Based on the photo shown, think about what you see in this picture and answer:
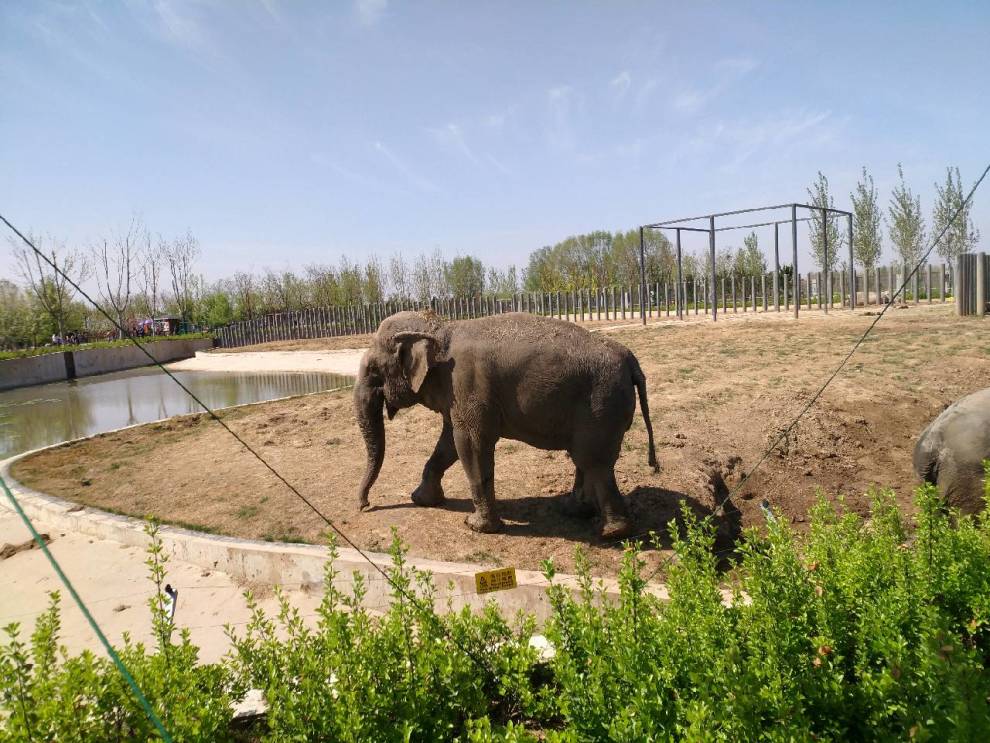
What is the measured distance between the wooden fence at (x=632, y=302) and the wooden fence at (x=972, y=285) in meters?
4.02

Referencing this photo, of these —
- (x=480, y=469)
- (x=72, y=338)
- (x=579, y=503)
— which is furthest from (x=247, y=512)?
(x=72, y=338)

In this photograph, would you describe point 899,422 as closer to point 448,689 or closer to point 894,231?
Result: point 448,689

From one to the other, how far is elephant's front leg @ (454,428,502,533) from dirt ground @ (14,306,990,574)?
7.0 inches

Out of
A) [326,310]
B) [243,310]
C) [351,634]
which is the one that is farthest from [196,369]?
[351,634]

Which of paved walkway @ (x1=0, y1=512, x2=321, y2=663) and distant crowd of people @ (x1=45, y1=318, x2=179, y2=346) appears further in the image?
distant crowd of people @ (x1=45, y1=318, x2=179, y2=346)

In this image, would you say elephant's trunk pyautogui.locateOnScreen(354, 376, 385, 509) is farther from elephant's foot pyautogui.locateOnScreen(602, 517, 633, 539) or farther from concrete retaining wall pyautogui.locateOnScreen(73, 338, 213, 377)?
concrete retaining wall pyautogui.locateOnScreen(73, 338, 213, 377)

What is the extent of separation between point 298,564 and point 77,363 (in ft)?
107

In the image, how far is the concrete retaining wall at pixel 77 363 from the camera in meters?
29.0

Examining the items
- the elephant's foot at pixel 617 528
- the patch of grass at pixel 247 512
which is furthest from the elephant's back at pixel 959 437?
the patch of grass at pixel 247 512

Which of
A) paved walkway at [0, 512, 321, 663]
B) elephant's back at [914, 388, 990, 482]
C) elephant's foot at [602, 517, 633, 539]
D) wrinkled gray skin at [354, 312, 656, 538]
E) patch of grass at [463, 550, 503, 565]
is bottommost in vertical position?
paved walkway at [0, 512, 321, 663]

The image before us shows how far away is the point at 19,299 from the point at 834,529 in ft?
180

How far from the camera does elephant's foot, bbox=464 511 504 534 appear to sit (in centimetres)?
660

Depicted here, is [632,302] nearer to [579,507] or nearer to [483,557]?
[579,507]

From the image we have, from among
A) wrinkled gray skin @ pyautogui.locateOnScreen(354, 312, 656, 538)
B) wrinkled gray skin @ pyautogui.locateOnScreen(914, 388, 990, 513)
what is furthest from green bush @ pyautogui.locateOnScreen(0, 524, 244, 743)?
wrinkled gray skin @ pyautogui.locateOnScreen(914, 388, 990, 513)
